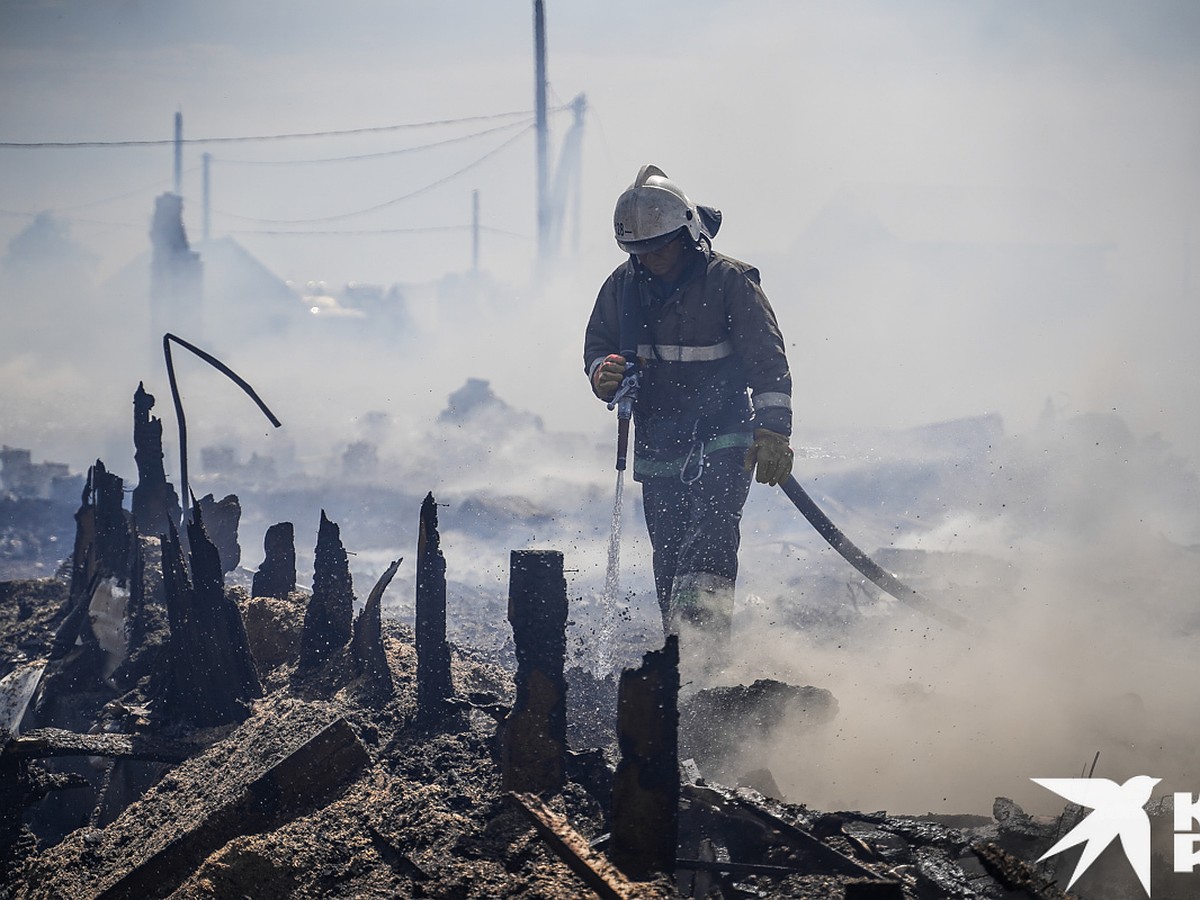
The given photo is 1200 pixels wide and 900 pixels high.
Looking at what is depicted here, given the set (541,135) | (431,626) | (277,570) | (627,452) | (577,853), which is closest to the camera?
(577,853)

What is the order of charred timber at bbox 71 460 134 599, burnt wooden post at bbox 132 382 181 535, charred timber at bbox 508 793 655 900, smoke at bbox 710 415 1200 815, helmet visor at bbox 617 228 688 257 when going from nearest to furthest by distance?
1. charred timber at bbox 508 793 655 900
2. smoke at bbox 710 415 1200 815
3. helmet visor at bbox 617 228 688 257
4. charred timber at bbox 71 460 134 599
5. burnt wooden post at bbox 132 382 181 535

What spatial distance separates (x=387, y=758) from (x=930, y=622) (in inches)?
173

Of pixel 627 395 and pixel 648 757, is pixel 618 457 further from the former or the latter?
pixel 648 757

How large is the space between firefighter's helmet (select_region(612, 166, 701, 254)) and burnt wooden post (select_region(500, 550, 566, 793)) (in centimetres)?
245

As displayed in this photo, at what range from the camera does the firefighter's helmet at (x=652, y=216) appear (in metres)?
5.46

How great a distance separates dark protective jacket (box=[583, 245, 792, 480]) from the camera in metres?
5.56

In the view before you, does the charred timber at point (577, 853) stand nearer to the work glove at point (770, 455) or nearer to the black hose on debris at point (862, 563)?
the work glove at point (770, 455)

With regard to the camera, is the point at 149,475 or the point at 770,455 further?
the point at 149,475

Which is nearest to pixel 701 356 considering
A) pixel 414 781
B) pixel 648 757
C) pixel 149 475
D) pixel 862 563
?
pixel 862 563

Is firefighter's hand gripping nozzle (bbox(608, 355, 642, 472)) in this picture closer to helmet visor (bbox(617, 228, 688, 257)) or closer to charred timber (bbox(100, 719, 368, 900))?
helmet visor (bbox(617, 228, 688, 257))

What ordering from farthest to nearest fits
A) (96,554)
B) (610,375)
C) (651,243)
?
(96,554)
(610,375)
(651,243)

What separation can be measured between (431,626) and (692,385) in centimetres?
222

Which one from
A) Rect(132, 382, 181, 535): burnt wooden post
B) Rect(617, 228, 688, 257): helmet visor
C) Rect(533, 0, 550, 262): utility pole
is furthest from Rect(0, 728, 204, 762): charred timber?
Rect(533, 0, 550, 262): utility pole

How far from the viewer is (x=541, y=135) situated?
87.4 feet
